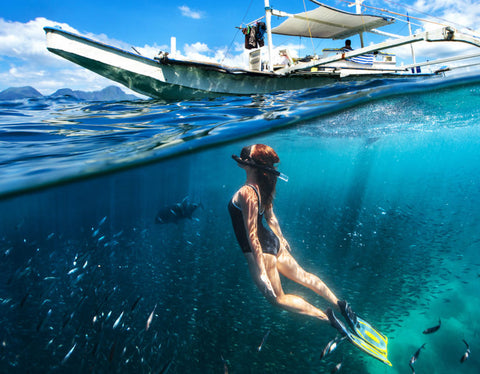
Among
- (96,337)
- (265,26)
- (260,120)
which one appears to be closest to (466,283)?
(260,120)

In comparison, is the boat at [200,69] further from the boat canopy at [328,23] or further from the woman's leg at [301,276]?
the woman's leg at [301,276]

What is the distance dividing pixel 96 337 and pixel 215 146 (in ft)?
17.6

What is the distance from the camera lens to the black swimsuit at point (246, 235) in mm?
3650

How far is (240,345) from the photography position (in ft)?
20.0

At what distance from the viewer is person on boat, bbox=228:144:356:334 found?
357 centimetres

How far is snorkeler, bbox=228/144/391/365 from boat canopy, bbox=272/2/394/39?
16.7 metres

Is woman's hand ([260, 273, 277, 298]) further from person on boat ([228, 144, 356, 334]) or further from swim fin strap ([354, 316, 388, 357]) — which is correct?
swim fin strap ([354, 316, 388, 357])

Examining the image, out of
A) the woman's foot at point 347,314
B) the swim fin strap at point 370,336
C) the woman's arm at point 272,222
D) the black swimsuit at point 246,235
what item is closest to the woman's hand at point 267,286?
the black swimsuit at point 246,235

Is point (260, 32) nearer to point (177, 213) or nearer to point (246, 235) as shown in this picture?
point (177, 213)

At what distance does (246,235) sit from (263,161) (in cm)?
107

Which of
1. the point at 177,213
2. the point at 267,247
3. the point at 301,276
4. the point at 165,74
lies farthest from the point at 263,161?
the point at 165,74

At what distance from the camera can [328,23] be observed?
19109mm

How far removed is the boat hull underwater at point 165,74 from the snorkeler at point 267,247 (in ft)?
23.1

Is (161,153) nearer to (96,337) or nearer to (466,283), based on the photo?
(96,337)
